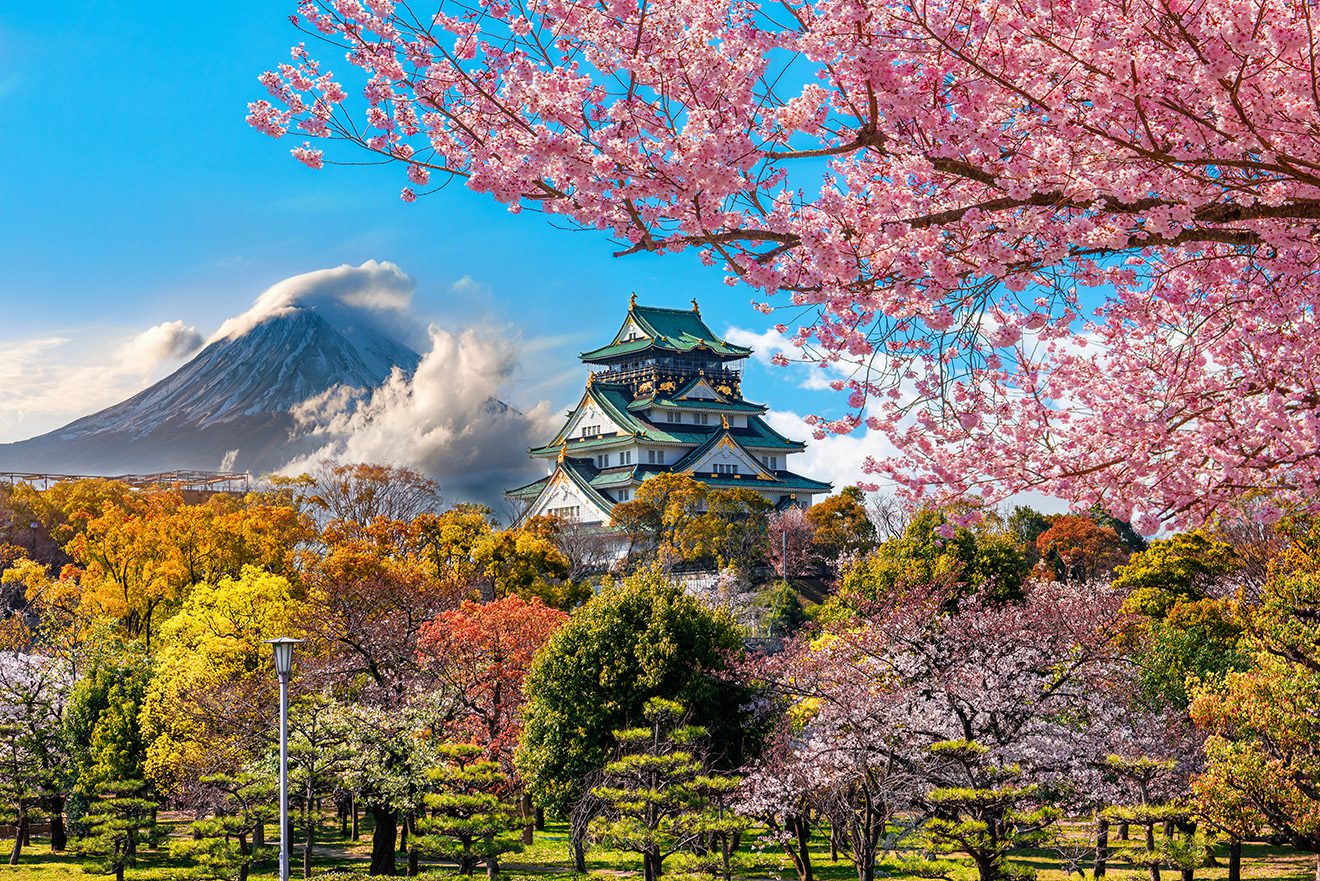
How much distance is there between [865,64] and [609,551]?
45019mm

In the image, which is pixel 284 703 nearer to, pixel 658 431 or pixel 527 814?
pixel 527 814

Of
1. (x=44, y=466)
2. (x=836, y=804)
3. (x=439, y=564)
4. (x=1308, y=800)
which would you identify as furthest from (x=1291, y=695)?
(x=44, y=466)

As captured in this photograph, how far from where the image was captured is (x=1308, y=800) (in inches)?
500

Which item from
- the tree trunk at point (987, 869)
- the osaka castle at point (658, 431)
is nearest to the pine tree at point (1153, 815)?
the tree trunk at point (987, 869)

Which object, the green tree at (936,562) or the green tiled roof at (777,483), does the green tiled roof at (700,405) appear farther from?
the green tree at (936,562)

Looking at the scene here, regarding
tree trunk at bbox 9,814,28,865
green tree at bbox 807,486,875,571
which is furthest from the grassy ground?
green tree at bbox 807,486,875,571

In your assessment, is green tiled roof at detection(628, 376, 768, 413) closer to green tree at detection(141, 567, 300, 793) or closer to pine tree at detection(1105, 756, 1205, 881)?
green tree at detection(141, 567, 300, 793)

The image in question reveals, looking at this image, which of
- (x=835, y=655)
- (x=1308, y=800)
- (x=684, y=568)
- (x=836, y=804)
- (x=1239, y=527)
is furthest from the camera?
(x=684, y=568)

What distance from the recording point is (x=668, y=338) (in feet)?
203

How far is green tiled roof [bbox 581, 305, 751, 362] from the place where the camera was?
61.7 metres

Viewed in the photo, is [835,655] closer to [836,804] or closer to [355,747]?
[836,804]

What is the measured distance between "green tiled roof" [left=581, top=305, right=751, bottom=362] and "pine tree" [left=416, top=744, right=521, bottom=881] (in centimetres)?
4457

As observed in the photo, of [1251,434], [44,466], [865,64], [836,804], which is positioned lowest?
[836,804]

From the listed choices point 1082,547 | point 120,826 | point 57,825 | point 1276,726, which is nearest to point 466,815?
point 120,826
